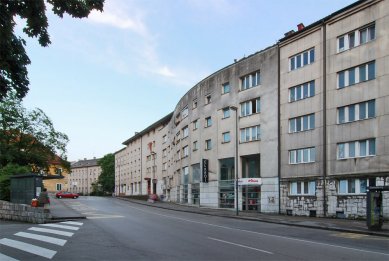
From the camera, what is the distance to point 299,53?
3531cm

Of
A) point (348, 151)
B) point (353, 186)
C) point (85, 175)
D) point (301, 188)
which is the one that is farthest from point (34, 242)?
point (85, 175)

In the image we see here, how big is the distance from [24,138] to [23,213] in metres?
39.8

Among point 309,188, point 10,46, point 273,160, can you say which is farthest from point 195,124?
point 10,46

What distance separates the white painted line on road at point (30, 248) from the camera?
40.4 feet

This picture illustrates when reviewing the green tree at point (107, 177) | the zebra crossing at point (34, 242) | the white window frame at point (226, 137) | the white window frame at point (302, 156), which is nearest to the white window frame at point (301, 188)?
the white window frame at point (302, 156)

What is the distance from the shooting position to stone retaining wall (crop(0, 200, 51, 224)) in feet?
79.8

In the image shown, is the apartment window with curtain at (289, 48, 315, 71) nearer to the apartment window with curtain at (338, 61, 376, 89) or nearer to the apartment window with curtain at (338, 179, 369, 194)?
the apartment window with curtain at (338, 61, 376, 89)

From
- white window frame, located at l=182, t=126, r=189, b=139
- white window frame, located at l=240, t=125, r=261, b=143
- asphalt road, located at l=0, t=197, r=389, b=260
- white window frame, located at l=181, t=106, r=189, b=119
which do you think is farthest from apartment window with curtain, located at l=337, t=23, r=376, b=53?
white window frame, located at l=182, t=126, r=189, b=139

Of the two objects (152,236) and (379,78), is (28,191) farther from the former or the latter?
(379,78)

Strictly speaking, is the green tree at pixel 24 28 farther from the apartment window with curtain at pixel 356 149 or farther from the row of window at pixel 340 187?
the apartment window with curtain at pixel 356 149

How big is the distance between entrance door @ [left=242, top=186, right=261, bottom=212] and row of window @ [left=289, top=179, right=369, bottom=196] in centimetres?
434

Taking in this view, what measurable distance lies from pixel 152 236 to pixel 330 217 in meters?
17.8

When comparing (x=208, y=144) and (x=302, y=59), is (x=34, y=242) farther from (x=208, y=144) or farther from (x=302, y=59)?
(x=208, y=144)

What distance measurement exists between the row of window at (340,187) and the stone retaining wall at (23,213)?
18.1m
